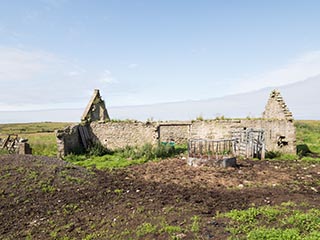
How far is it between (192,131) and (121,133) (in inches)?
192

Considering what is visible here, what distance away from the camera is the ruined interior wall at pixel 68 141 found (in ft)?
53.4

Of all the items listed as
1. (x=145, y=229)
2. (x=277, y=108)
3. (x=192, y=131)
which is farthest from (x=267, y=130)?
(x=145, y=229)

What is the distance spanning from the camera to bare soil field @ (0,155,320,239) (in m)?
6.39

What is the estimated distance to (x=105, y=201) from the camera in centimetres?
842

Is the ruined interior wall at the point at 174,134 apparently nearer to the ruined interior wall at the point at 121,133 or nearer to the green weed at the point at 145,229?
the ruined interior wall at the point at 121,133

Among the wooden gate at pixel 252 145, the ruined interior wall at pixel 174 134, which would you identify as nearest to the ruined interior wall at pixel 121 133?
the ruined interior wall at pixel 174 134

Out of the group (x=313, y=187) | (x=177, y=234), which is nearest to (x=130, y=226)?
(x=177, y=234)

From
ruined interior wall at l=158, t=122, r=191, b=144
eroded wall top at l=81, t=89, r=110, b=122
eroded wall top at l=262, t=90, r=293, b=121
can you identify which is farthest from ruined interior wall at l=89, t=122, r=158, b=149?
eroded wall top at l=262, t=90, r=293, b=121

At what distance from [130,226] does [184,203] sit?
202 cm

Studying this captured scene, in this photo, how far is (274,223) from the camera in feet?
19.3

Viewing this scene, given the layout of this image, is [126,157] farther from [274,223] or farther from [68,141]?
[274,223]

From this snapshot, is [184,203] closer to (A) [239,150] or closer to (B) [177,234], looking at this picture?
(B) [177,234]

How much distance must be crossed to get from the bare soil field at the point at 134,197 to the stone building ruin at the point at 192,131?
3.85 m

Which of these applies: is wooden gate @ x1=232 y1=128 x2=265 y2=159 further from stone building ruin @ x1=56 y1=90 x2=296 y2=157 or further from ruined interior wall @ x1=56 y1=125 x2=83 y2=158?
ruined interior wall @ x1=56 y1=125 x2=83 y2=158
